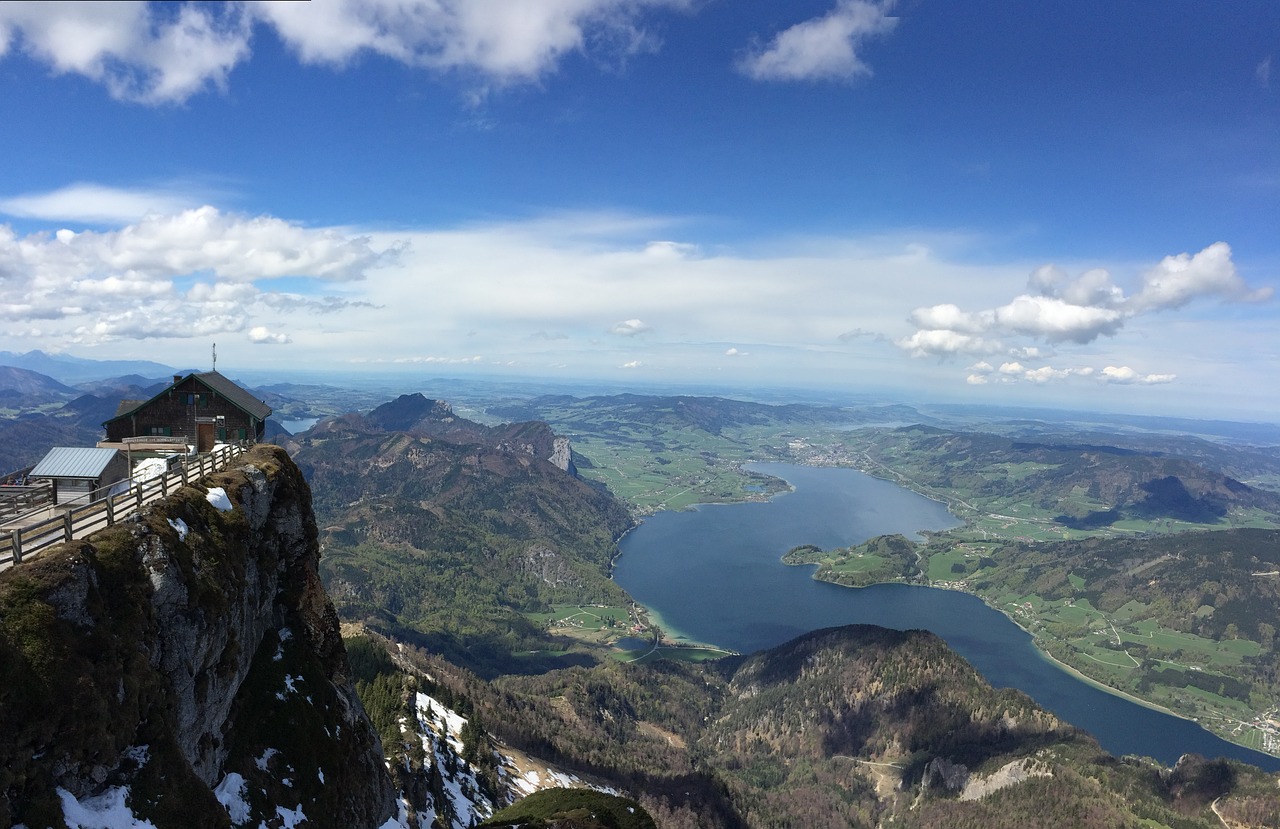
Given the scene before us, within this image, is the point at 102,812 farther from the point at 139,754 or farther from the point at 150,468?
the point at 150,468

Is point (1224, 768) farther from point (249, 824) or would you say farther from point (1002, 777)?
point (249, 824)

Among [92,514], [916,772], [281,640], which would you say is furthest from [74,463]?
[916,772]

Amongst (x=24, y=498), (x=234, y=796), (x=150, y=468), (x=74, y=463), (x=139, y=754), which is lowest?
(x=234, y=796)

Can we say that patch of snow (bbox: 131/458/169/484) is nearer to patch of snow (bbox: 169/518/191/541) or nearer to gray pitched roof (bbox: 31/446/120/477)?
gray pitched roof (bbox: 31/446/120/477)

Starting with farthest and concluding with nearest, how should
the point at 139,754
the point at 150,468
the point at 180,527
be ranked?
1. the point at 150,468
2. the point at 180,527
3. the point at 139,754

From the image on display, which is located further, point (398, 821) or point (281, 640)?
point (398, 821)

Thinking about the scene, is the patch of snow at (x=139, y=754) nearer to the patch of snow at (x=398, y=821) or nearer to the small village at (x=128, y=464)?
the small village at (x=128, y=464)

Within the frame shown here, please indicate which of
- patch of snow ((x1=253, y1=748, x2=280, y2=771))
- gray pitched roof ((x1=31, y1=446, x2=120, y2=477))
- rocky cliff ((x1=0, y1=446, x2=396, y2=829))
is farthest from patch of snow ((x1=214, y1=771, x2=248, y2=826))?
gray pitched roof ((x1=31, y1=446, x2=120, y2=477))
